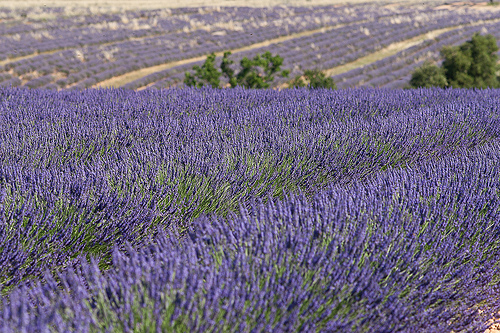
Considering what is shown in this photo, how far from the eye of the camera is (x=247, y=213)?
2.74 meters

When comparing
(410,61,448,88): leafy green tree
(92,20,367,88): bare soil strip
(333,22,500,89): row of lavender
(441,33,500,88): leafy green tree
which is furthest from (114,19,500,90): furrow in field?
(441,33,500,88): leafy green tree

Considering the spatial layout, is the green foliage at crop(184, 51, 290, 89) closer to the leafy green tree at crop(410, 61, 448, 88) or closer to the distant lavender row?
the leafy green tree at crop(410, 61, 448, 88)

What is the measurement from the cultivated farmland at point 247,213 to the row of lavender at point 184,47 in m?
10.2

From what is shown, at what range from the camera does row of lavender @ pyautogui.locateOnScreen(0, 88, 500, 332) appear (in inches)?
80.7

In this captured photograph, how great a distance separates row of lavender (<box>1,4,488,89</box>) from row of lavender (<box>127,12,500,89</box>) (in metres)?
0.07

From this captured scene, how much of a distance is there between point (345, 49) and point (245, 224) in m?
22.4

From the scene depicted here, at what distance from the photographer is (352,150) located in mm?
4637

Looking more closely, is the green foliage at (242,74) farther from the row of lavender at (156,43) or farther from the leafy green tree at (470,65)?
the row of lavender at (156,43)

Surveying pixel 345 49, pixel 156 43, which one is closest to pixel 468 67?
pixel 345 49

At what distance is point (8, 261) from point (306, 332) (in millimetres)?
1844

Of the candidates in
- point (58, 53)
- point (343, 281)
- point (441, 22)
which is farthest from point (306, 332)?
point (441, 22)

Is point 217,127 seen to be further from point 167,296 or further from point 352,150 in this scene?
point 167,296

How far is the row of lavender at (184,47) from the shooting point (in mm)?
16828

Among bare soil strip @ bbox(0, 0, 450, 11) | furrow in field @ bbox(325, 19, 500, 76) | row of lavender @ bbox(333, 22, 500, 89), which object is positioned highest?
bare soil strip @ bbox(0, 0, 450, 11)
